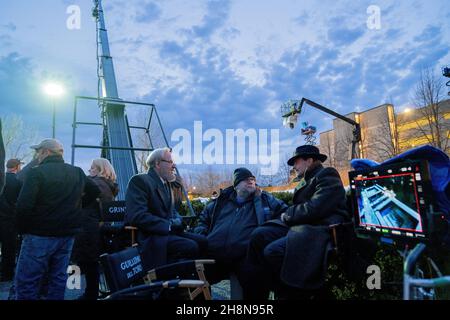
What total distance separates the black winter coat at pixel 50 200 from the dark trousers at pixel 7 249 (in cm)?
293

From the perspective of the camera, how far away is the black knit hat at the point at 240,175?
14.0ft

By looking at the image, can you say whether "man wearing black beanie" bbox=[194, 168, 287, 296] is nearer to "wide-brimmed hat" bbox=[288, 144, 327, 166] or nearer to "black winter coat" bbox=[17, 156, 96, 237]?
"wide-brimmed hat" bbox=[288, 144, 327, 166]

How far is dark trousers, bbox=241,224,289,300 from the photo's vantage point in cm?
339

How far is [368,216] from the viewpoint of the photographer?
2.83m

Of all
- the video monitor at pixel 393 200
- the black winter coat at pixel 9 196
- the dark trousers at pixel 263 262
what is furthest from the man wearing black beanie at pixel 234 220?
the black winter coat at pixel 9 196

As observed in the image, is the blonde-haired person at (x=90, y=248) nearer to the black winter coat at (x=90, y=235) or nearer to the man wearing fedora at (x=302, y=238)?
the black winter coat at (x=90, y=235)

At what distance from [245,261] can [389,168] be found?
1852mm

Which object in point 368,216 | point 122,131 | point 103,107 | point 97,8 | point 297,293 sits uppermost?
point 97,8

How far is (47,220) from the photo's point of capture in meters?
3.48

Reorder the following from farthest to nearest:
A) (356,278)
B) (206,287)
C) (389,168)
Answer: (356,278)
(206,287)
(389,168)

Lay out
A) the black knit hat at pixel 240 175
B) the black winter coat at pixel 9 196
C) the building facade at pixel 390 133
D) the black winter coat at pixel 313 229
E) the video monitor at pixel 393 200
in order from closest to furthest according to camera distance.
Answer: the video monitor at pixel 393 200 → the black winter coat at pixel 313 229 → the black knit hat at pixel 240 175 → the black winter coat at pixel 9 196 → the building facade at pixel 390 133

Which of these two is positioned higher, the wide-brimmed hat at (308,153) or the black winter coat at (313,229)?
the wide-brimmed hat at (308,153)

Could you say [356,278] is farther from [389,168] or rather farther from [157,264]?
[157,264]

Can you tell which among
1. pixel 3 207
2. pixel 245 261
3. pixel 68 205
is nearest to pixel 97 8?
pixel 3 207
